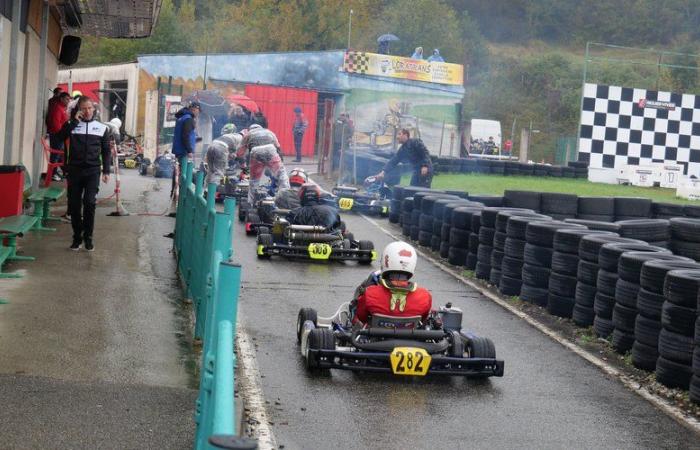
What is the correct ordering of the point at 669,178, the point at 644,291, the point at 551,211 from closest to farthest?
the point at 644,291, the point at 551,211, the point at 669,178

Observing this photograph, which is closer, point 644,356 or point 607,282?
point 644,356

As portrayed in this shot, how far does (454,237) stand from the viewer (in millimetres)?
13117

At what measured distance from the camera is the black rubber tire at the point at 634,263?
26.3 feet

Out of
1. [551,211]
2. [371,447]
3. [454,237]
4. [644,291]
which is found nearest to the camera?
[371,447]

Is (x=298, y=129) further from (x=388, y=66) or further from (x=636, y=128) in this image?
(x=636, y=128)

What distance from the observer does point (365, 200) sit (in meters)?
19.0

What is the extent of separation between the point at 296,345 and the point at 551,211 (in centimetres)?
950

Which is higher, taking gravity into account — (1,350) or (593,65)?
(593,65)

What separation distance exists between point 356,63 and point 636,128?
11.2 m

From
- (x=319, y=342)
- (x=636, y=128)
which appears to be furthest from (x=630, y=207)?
(x=636, y=128)

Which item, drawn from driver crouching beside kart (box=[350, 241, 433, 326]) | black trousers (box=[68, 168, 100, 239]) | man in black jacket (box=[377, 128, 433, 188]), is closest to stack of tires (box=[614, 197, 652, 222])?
man in black jacket (box=[377, 128, 433, 188])

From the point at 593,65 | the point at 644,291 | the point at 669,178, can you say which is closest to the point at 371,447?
the point at 644,291

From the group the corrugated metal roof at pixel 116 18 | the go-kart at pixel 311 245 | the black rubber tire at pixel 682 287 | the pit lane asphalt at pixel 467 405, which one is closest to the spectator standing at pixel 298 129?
the corrugated metal roof at pixel 116 18

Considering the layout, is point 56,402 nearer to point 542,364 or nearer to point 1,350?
point 1,350
